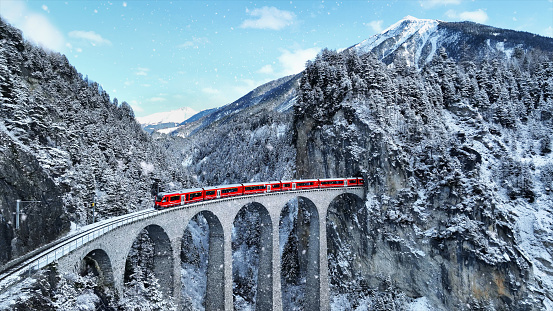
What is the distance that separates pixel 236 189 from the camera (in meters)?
34.4

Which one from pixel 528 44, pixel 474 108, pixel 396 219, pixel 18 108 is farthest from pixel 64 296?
pixel 528 44

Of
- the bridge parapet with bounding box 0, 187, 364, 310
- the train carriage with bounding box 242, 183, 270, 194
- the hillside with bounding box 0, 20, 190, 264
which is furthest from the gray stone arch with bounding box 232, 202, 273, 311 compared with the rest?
the hillside with bounding box 0, 20, 190, 264

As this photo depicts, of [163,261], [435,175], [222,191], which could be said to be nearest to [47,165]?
[163,261]

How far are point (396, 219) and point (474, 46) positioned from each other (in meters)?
127

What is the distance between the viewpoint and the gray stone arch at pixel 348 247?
143ft

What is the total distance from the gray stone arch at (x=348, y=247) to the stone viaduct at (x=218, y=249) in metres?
1.90

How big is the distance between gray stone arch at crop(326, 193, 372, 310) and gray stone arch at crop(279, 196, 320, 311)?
4.43 metres

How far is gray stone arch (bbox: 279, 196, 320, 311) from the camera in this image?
40.5 metres

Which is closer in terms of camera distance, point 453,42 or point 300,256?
point 300,256

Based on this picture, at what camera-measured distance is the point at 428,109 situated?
47625mm

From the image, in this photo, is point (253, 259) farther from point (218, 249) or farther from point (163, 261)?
point (163, 261)

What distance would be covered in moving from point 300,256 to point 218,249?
1011 inches

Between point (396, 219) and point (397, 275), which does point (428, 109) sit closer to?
point (396, 219)

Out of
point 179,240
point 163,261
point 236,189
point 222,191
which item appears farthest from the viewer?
point 236,189
